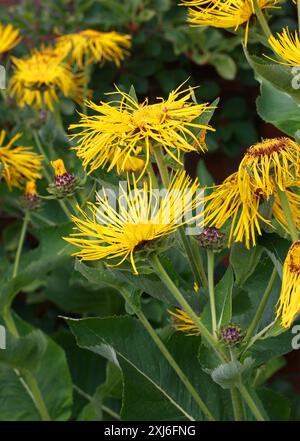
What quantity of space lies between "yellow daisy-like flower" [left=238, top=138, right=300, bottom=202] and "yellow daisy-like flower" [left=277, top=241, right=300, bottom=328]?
84 mm

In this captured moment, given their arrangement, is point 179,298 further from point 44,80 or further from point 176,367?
point 44,80

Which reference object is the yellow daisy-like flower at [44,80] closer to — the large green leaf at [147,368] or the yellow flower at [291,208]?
the large green leaf at [147,368]

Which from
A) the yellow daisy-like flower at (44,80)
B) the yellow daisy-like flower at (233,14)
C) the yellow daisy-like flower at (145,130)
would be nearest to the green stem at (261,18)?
the yellow daisy-like flower at (233,14)

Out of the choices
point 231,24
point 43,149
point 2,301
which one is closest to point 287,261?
point 231,24

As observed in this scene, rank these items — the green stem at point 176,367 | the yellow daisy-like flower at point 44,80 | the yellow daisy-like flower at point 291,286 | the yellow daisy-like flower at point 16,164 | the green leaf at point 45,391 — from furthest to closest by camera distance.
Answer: the yellow daisy-like flower at point 44,80
the green leaf at point 45,391
the yellow daisy-like flower at point 16,164
the green stem at point 176,367
the yellow daisy-like flower at point 291,286

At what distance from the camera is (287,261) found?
3.39ft

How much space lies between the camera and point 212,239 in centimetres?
119

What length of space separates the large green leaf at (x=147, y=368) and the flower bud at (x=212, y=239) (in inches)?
9.8

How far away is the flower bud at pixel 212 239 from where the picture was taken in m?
Answer: 1.19

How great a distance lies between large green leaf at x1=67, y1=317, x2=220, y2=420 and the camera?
4.45ft

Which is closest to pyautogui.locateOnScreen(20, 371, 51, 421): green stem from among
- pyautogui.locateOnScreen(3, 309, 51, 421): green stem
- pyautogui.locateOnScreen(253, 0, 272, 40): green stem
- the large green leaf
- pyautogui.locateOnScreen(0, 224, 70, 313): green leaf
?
pyautogui.locateOnScreen(3, 309, 51, 421): green stem

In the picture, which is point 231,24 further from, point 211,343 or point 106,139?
point 211,343

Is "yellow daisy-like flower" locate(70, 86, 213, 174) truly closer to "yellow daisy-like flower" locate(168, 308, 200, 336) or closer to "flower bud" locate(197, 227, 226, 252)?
"flower bud" locate(197, 227, 226, 252)
